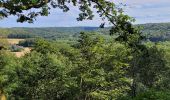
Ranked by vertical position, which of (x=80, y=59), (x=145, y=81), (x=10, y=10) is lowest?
(x=145, y=81)

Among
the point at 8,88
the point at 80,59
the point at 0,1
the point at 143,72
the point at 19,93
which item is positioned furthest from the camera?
the point at 143,72

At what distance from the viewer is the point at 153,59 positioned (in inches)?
5399

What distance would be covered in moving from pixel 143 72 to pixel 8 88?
50200mm

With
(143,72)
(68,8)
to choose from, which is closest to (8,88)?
(143,72)

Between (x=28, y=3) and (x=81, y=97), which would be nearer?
(x=28, y=3)

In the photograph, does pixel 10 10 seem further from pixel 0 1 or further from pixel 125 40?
pixel 125 40

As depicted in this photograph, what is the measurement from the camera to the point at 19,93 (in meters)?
110

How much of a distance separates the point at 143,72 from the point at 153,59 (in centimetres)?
584

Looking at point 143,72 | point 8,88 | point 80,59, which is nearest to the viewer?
point 80,59

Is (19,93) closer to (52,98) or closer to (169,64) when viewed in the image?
(52,98)

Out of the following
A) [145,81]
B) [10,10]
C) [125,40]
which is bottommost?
[145,81]

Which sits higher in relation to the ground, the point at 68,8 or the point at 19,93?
the point at 68,8

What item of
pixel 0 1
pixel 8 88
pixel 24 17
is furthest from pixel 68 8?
pixel 8 88

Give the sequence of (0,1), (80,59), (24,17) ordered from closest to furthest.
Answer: (0,1) → (24,17) → (80,59)
